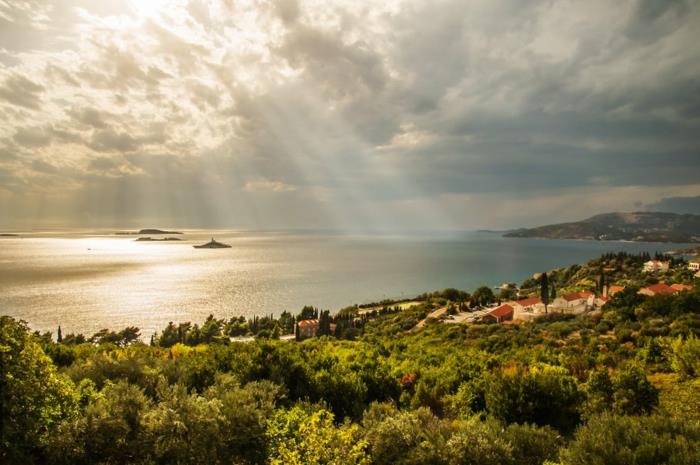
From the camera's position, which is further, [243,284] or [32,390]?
[243,284]

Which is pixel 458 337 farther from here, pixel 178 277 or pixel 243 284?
pixel 178 277

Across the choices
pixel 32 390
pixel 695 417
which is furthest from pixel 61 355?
pixel 695 417

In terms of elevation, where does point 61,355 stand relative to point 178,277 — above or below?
above

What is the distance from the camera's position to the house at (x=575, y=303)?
2186 inches

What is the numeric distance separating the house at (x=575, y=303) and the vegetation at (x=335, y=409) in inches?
1562

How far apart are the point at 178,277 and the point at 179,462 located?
4814 inches

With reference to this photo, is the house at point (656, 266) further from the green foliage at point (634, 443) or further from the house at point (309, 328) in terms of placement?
the green foliage at point (634, 443)

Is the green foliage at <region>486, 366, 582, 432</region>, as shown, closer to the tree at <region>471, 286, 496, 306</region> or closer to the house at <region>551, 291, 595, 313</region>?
the house at <region>551, 291, 595, 313</region>

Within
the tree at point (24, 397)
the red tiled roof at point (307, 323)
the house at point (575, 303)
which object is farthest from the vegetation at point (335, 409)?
the red tiled roof at point (307, 323)

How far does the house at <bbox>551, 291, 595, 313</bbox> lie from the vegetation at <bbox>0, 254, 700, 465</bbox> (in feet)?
130

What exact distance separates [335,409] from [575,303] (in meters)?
57.8

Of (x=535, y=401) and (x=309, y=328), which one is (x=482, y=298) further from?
(x=535, y=401)

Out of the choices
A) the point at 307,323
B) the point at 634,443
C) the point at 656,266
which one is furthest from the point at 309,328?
the point at 656,266

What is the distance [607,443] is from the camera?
6887mm
